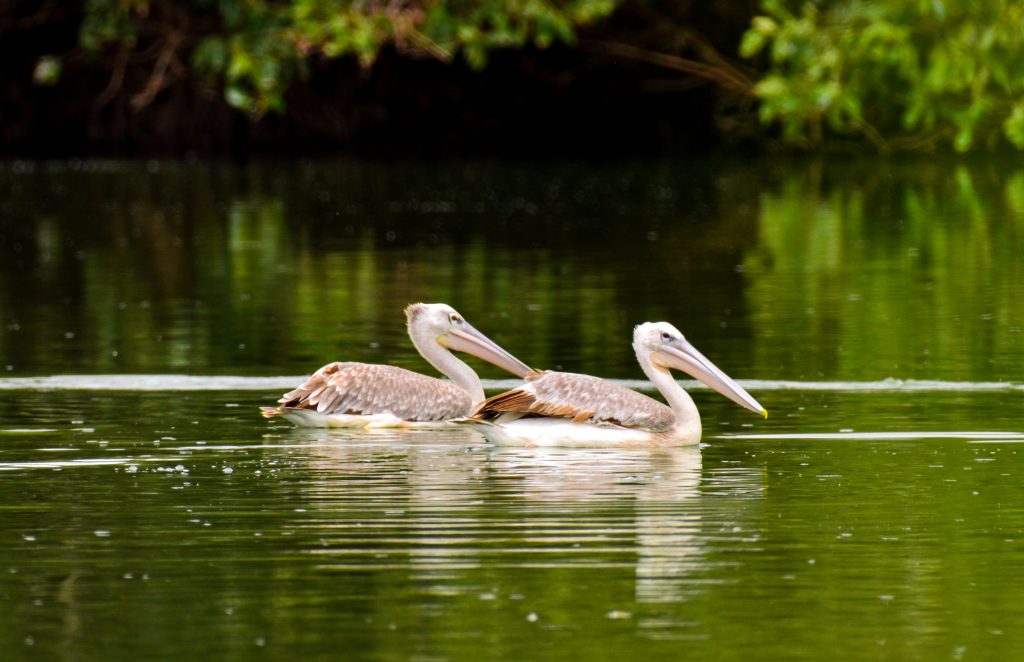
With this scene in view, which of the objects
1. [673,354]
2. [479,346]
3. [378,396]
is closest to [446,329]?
[479,346]

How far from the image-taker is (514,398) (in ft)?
33.6

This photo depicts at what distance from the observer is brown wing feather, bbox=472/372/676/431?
10.2 m

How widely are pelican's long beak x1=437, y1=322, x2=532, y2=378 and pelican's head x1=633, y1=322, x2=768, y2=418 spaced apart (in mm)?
1056

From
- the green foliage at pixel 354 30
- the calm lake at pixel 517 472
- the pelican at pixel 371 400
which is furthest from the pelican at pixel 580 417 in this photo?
the green foliage at pixel 354 30

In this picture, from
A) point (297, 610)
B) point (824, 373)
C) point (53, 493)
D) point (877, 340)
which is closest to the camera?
point (297, 610)

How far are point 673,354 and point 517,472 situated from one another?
143 centimetres

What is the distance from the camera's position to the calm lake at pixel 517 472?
22.1 ft

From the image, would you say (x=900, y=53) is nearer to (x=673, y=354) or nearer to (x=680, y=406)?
(x=673, y=354)

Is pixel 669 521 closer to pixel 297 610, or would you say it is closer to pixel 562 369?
pixel 297 610

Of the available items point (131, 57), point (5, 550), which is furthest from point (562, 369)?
point (131, 57)

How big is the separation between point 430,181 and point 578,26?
7784mm

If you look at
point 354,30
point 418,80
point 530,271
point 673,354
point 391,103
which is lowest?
point 530,271

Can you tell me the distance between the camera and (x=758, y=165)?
134ft

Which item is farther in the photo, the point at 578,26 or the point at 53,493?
the point at 578,26
